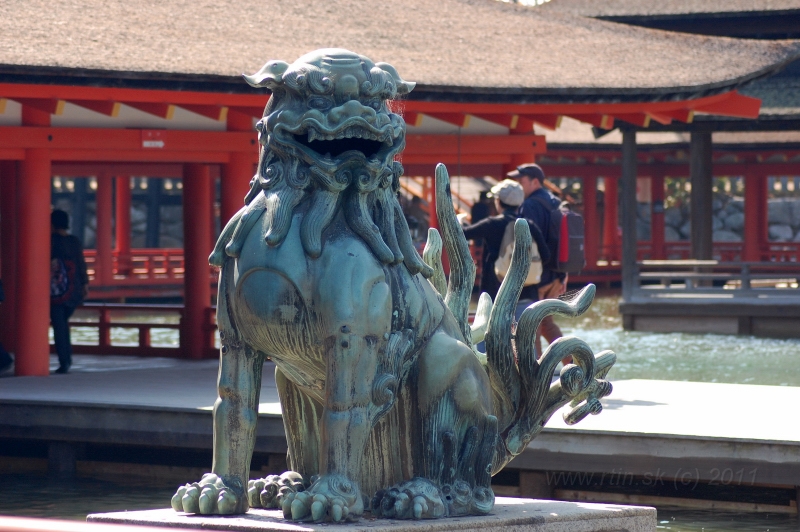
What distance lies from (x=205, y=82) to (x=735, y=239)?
2675cm

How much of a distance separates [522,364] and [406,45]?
7331mm

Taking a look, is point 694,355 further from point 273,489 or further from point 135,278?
point 135,278

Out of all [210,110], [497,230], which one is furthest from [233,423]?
[210,110]

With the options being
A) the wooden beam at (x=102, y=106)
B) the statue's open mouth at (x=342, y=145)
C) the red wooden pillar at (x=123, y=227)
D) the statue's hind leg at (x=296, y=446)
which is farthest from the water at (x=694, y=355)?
the red wooden pillar at (x=123, y=227)

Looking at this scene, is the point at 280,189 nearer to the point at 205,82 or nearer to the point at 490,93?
the point at 205,82

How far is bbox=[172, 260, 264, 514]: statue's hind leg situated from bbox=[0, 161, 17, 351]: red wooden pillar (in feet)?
27.6

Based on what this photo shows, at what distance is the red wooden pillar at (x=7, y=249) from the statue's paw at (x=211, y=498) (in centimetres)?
841

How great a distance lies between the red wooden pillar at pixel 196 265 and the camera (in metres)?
11.7

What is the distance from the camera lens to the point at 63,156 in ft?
33.1

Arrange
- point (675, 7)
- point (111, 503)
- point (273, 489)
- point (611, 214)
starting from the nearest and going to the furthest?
point (273, 489) → point (111, 503) → point (675, 7) → point (611, 214)

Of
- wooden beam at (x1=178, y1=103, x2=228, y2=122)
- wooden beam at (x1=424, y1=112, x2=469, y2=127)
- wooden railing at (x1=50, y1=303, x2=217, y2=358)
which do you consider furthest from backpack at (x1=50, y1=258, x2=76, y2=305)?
wooden beam at (x1=424, y1=112, x2=469, y2=127)

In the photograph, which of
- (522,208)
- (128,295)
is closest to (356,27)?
(522,208)

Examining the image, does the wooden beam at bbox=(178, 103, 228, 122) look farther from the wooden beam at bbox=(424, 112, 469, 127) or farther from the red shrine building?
the wooden beam at bbox=(424, 112, 469, 127)

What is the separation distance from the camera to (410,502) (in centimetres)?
401
